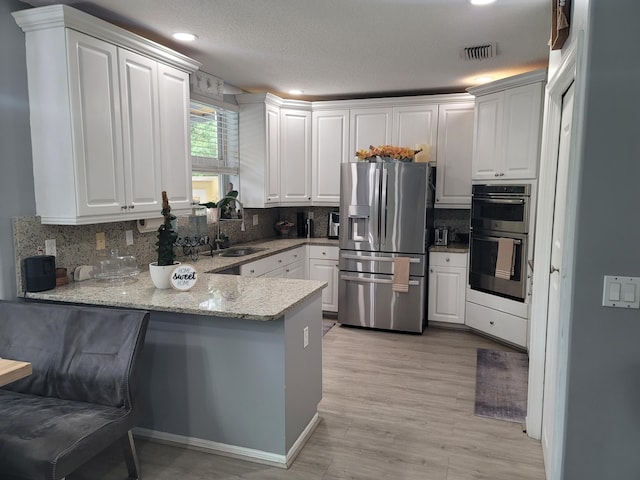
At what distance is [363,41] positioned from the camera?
325 centimetres

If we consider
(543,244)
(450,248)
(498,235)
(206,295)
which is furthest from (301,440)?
(450,248)

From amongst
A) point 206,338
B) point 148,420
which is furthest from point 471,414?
point 148,420

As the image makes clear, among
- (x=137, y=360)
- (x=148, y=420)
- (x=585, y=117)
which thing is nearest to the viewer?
(x=585, y=117)

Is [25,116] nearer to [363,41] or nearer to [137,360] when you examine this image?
[137,360]

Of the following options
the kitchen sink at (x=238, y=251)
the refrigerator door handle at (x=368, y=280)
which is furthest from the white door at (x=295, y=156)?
the refrigerator door handle at (x=368, y=280)

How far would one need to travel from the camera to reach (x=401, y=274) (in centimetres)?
450

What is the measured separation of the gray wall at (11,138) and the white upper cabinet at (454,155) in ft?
12.4

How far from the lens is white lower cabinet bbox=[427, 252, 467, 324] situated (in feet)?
15.1

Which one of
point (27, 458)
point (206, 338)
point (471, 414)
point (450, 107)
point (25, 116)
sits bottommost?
point (471, 414)

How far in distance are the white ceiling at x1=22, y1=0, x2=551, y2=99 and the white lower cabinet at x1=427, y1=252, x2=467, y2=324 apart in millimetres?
1822

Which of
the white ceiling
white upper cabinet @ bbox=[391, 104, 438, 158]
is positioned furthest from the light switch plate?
white upper cabinet @ bbox=[391, 104, 438, 158]

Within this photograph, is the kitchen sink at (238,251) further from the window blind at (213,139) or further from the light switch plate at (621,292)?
the light switch plate at (621,292)

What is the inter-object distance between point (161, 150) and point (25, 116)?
32.9 inches

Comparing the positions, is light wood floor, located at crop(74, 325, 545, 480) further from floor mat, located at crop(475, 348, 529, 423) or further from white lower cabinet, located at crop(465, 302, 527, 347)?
white lower cabinet, located at crop(465, 302, 527, 347)
